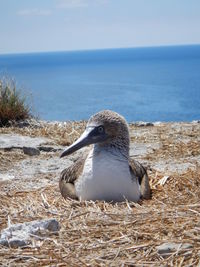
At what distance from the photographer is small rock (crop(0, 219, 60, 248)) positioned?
172 inches

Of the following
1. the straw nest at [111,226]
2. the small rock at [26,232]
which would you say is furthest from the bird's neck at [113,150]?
the small rock at [26,232]

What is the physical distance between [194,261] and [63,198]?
266 centimetres

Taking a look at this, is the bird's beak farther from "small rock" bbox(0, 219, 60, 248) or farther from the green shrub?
the green shrub

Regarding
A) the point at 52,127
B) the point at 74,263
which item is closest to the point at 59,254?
the point at 74,263

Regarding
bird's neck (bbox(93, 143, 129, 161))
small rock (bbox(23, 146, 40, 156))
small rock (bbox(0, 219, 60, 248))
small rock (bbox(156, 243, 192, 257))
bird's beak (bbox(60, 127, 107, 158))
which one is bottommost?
small rock (bbox(23, 146, 40, 156))

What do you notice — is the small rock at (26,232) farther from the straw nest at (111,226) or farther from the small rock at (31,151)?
the small rock at (31,151)

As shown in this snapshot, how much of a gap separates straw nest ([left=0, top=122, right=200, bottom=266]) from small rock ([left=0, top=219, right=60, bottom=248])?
0.07 m

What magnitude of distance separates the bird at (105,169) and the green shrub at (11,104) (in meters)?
6.15

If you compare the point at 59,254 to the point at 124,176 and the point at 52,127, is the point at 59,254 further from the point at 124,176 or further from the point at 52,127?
the point at 52,127

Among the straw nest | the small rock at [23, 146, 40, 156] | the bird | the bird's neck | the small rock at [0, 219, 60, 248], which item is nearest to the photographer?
the straw nest

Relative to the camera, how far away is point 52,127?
12086 millimetres

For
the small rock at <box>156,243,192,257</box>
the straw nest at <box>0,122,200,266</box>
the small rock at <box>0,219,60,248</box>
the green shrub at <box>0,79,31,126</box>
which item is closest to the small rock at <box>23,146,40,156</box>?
the straw nest at <box>0,122,200,266</box>

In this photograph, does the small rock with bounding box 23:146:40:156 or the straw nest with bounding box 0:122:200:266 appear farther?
the small rock with bounding box 23:146:40:156

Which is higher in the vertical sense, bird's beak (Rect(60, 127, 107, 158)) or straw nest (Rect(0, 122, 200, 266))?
bird's beak (Rect(60, 127, 107, 158))
